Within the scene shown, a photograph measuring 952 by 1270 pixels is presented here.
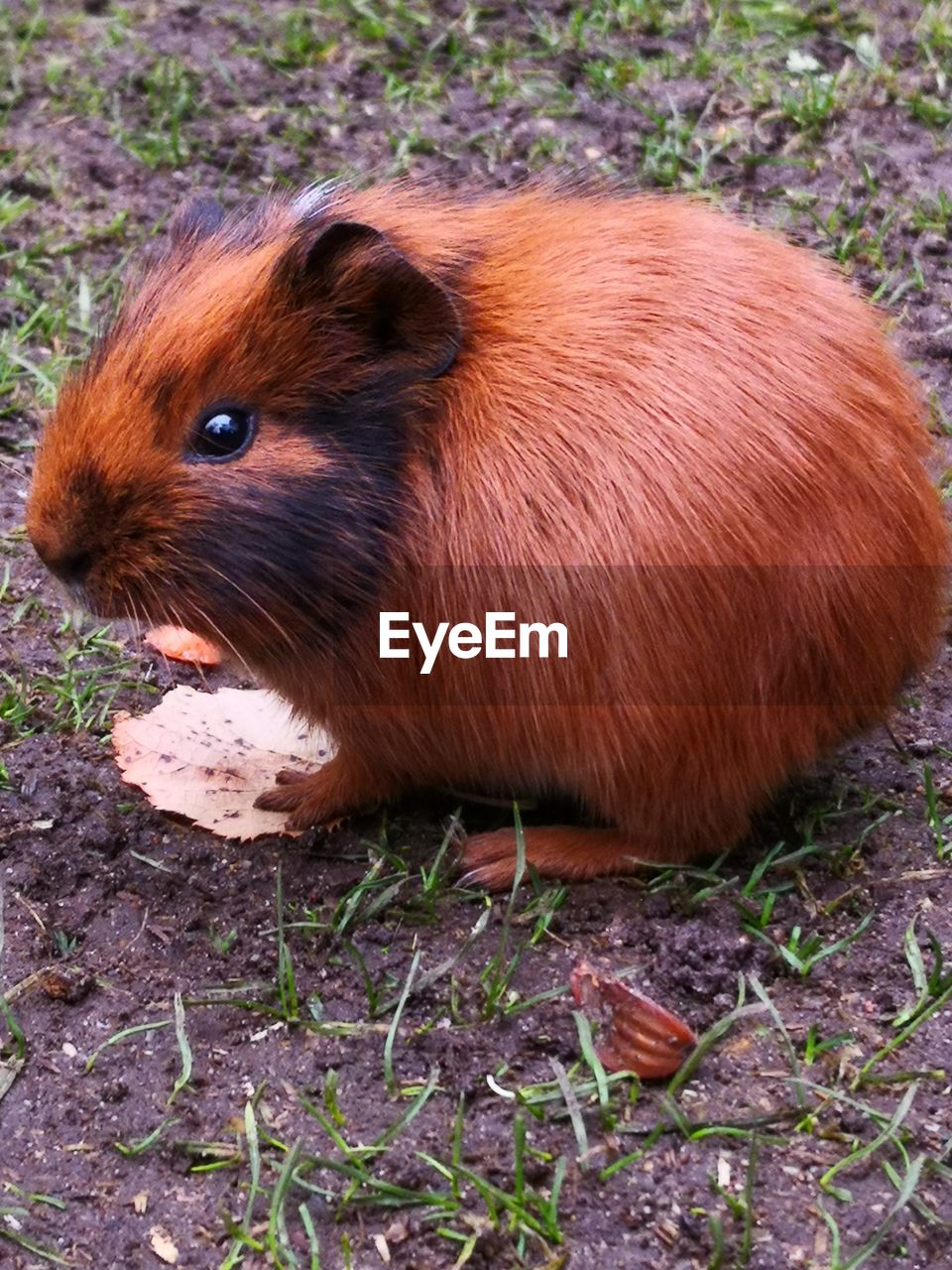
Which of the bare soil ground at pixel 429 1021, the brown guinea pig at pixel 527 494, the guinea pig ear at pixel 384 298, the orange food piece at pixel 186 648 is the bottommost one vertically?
the bare soil ground at pixel 429 1021

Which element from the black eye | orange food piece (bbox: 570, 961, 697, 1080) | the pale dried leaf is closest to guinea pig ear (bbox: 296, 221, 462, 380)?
the black eye

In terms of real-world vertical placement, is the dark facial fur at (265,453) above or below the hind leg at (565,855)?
above

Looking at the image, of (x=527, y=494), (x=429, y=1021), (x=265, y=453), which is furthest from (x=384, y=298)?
(x=429, y=1021)

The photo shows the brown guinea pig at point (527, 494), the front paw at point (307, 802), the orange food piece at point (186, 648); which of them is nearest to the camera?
the brown guinea pig at point (527, 494)

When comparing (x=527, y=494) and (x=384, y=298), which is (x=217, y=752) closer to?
(x=527, y=494)

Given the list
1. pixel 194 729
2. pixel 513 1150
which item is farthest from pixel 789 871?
pixel 194 729

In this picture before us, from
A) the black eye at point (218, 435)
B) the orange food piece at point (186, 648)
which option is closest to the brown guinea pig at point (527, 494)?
the black eye at point (218, 435)

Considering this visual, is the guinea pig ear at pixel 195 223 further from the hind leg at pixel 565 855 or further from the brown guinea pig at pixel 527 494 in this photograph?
the hind leg at pixel 565 855
